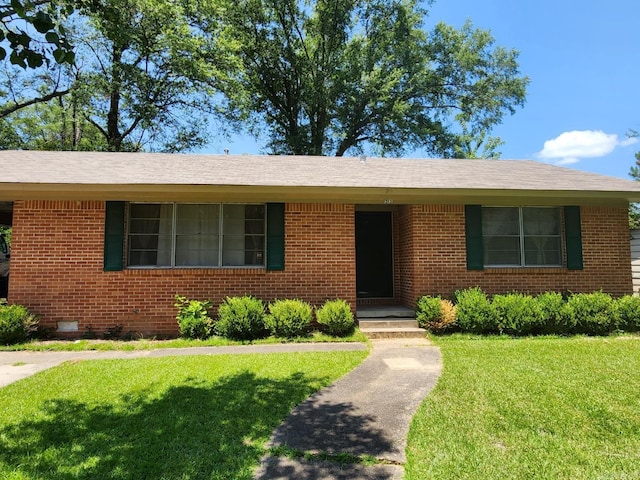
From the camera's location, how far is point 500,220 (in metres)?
8.45

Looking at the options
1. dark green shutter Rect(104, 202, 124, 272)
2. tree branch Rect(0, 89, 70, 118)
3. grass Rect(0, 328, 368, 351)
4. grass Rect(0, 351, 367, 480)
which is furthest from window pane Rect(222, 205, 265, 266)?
tree branch Rect(0, 89, 70, 118)

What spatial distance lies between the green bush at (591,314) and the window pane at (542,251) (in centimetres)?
121

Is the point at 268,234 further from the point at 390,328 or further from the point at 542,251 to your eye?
the point at 542,251

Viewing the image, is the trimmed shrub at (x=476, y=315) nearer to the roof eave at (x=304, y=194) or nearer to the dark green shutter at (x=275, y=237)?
the roof eave at (x=304, y=194)

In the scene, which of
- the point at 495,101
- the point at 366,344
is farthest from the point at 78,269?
the point at 495,101

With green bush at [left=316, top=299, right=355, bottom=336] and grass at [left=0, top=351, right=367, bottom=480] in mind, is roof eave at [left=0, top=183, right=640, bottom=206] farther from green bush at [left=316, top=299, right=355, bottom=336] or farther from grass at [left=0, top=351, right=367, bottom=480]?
grass at [left=0, top=351, right=367, bottom=480]

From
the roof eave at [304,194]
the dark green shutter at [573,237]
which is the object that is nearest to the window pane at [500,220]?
the roof eave at [304,194]

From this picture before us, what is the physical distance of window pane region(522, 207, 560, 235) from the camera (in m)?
8.43

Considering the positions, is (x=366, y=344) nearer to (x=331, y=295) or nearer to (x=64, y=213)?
(x=331, y=295)

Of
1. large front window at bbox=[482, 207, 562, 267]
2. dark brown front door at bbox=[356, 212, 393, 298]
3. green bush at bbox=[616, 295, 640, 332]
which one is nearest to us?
green bush at bbox=[616, 295, 640, 332]

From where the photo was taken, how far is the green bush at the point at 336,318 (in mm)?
7156

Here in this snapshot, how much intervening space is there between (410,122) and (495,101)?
5.64 metres

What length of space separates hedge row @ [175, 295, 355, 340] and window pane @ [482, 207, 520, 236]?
377 centimetres

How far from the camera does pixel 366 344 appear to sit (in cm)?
681
